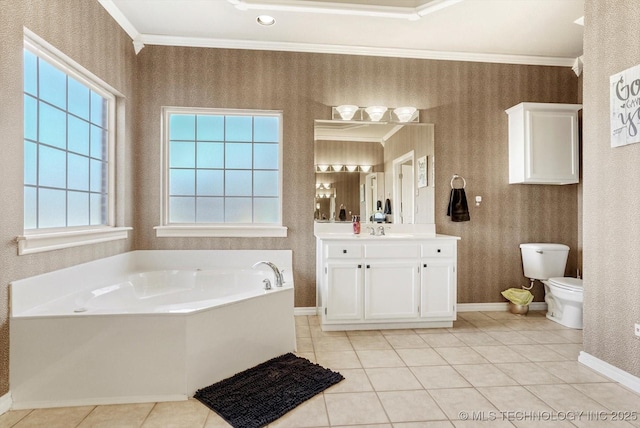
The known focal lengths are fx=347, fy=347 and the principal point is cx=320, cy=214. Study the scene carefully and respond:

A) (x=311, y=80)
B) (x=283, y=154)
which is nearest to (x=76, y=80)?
(x=283, y=154)

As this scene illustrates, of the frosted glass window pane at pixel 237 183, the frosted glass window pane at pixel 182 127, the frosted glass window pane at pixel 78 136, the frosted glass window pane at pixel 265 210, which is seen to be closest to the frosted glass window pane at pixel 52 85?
the frosted glass window pane at pixel 78 136

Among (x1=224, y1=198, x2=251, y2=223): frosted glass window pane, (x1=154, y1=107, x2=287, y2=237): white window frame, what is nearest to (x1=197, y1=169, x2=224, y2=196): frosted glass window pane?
(x1=224, y1=198, x2=251, y2=223): frosted glass window pane

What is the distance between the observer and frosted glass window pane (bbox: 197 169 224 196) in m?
3.44

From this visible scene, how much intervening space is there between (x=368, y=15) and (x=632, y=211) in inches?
90.0

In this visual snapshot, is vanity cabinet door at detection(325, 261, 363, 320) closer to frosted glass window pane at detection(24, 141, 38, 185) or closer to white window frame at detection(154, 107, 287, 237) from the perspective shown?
white window frame at detection(154, 107, 287, 237)

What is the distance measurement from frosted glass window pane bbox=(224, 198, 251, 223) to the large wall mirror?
2.28 feet

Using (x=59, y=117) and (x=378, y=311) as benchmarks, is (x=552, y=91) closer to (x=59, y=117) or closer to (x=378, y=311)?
(x=378, y=311)

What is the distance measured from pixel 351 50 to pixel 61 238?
9.43ft

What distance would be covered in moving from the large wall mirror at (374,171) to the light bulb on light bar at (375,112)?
0.19 feet

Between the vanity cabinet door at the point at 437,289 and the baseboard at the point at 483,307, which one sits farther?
the baseboard at the point at 483,307

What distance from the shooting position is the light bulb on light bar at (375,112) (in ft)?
11.2

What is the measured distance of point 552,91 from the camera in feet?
12.0

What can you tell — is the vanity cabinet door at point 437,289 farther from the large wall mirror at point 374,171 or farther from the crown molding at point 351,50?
the crown molding at point 351,50

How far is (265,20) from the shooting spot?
289 centimetres
